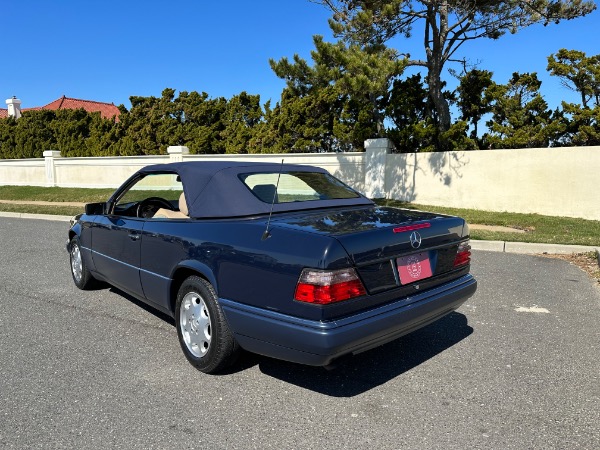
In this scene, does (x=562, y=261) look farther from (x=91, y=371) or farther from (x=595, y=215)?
(x=91, y=371)

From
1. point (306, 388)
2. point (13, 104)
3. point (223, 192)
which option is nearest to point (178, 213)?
point (223, 192)

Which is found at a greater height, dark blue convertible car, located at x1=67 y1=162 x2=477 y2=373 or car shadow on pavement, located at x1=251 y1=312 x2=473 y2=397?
dark blue convertible car, located at x1=67 y1=162 x2=477 y2=373

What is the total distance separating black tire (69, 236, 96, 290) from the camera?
5.66 metres

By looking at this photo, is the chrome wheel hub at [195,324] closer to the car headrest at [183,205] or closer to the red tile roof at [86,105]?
the car headrest at [183,205]

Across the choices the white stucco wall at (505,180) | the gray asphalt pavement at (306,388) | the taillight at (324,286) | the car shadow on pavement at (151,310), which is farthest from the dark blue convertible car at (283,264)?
the white stucco wall at (505,180)

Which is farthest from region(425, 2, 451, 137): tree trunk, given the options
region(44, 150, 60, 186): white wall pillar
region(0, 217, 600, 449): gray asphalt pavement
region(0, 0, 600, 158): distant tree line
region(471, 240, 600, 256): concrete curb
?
region(44, 150, 60, 186): white wall pillar

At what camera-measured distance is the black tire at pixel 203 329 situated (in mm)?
3336

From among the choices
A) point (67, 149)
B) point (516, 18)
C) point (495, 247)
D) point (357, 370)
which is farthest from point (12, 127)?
point (357, 370)

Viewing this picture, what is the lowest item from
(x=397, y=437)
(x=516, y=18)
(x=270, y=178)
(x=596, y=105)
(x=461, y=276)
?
(x=397, y=437)

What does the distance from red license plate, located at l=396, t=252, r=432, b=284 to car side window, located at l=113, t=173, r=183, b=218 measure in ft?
6.25

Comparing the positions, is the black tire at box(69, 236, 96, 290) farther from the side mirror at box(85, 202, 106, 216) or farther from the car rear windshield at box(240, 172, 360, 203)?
the car rear windshield at box(240, 172, 360, 203)

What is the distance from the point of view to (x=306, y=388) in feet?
11.0

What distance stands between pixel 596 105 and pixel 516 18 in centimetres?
337

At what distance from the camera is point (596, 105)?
45.8 feet
